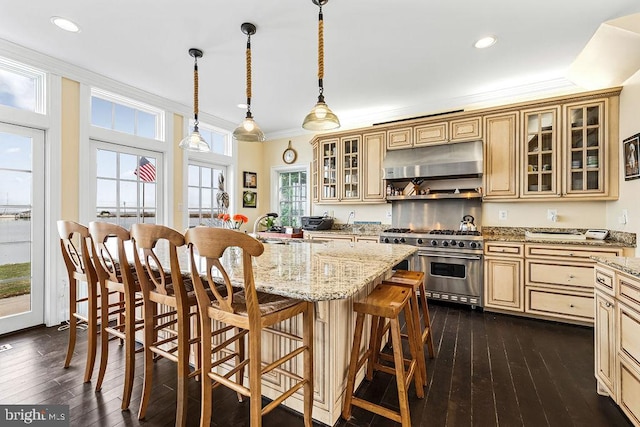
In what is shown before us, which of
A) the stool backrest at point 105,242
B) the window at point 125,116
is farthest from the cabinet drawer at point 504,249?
the window at point 125,116

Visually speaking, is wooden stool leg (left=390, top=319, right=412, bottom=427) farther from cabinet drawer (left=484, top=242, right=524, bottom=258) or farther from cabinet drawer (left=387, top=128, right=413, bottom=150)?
cabinet drawer (left=387, top=128, right=413, bottom=150)

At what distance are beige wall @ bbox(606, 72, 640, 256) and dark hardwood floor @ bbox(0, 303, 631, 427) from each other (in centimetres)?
114

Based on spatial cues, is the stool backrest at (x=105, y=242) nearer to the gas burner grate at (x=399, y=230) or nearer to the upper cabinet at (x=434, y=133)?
the gas burner grate at (x=399, y=230)

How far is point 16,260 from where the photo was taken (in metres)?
2.83

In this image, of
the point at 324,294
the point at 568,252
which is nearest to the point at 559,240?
the point at 568,252

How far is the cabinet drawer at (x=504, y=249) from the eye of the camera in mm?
3177

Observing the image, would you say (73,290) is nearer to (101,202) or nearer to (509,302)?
(101,202)

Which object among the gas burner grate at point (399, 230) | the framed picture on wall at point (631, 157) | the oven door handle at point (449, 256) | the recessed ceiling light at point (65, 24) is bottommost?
the oven door handle at point (449, 256)

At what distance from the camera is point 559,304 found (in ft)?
9.80

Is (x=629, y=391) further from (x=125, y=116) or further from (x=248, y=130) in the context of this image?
(x=125, y=116)

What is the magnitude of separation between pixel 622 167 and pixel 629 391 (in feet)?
7.75

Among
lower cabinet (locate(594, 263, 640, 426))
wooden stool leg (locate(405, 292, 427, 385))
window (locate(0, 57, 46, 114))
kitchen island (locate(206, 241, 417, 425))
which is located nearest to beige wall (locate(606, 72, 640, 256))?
lower cabinet (locate(594, 263, 640, 426))

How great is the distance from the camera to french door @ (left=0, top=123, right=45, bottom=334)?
2.74 m

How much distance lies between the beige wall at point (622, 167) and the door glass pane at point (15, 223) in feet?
18.6
